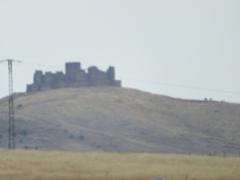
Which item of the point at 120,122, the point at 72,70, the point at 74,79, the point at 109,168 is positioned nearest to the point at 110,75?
the point at 74,79

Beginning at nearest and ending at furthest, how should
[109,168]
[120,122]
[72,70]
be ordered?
[109,168] < [120,122] < [72,70]

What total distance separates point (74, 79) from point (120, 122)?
150 feet

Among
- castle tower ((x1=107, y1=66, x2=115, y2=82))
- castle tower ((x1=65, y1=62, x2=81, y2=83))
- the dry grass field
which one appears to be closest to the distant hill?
castle tower ((x1=65, y1=62, x2=81, y2=83))

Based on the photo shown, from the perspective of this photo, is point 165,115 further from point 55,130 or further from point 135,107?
point 55,130

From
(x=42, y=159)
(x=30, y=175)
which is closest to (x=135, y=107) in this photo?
(x=42, y=159)

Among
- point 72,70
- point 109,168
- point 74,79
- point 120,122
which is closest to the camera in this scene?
point 109,168

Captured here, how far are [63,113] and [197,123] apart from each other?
76.6 feet

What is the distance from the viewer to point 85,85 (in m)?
177

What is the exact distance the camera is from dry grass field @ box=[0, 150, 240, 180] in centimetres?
3894

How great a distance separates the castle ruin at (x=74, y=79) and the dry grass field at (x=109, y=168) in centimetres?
11642

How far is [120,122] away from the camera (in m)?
134

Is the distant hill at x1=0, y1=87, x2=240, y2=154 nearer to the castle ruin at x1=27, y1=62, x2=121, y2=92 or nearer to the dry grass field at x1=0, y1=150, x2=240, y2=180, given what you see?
the castle ruin at x1=27, y1=62, x2=121, y2=92

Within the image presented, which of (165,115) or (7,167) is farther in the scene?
(165,115)

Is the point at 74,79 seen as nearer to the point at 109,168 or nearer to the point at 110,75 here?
the point at 110,75
